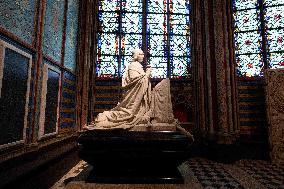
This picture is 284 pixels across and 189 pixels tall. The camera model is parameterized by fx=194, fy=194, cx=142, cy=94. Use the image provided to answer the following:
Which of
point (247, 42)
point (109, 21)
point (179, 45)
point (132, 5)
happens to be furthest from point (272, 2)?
point (109, 21)

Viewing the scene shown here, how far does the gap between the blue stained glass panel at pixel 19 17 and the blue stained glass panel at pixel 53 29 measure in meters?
0.54

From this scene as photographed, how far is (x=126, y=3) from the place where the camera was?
7219 millimetres

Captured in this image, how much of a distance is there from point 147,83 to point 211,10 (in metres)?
3.92

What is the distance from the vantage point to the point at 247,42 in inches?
259

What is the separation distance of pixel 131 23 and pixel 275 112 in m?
5.43

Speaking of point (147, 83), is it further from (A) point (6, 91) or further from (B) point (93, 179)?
(A) point (6, 91)

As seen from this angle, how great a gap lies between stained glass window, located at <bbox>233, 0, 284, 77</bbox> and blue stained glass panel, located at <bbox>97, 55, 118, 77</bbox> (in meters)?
4.22

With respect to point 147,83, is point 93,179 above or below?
below

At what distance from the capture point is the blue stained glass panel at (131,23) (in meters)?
7.11

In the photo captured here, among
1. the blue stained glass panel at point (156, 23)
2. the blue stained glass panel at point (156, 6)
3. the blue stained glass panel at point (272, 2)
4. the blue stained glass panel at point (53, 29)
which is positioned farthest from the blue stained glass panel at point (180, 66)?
the blue stained glass panel at point (53, 29)

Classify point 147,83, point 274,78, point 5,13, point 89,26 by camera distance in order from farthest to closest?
point 89,26, point 274,78, point 147,83, point 5,13

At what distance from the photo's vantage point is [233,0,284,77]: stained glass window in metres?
6.29

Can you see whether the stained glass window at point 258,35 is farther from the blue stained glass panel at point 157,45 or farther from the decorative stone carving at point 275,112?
the blue stained glass panel at point 157,45

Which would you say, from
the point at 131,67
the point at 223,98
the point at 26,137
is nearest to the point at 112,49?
the point at 131,67
